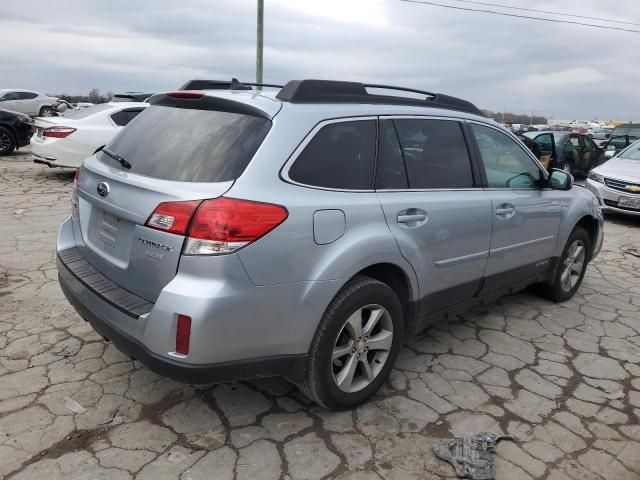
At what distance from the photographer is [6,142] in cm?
1312

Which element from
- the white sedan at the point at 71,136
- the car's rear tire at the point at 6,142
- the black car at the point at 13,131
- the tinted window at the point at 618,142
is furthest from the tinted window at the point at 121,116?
the tinted window at the point at 618,142

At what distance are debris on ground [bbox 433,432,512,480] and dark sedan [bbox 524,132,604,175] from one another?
438 inches

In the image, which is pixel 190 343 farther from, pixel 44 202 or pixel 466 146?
pixel 44 202

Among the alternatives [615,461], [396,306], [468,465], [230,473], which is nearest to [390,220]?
[396,306]

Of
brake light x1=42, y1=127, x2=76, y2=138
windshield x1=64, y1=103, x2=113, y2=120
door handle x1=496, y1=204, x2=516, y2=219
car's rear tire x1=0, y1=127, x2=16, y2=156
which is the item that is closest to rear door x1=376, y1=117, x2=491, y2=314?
door handle x1=496, y1=204, x2=516, y2=219

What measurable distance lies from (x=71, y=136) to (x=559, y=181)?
822cm

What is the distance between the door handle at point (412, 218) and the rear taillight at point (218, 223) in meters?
0.87

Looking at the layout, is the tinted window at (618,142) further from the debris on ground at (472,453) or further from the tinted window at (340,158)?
the debris on ground at (472,453)

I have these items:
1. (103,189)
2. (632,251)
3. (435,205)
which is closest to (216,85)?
(103,189)

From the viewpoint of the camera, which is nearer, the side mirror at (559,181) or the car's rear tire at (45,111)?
the side mirror at (559,181)

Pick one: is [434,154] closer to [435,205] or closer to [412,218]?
[435,205]

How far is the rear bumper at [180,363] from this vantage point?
2.20m

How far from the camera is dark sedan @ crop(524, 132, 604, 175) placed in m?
13.0

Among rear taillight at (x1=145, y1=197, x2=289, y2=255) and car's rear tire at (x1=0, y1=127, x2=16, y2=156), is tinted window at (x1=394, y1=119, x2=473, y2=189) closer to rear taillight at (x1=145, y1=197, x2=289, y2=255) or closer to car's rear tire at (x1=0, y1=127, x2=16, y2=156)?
rear taillight at (x1=145, y1=197, x2=289, y2=255)
